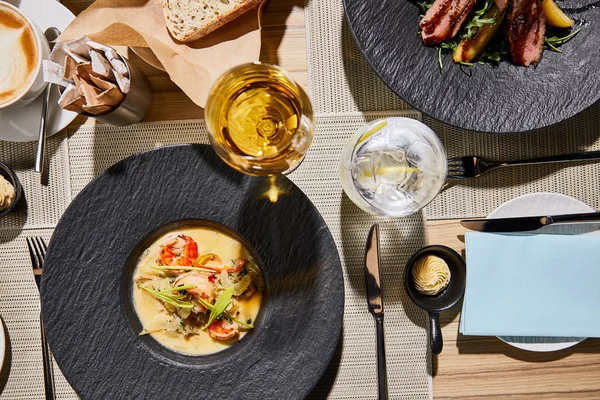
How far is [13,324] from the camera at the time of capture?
117cm

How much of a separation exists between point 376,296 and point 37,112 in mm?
862

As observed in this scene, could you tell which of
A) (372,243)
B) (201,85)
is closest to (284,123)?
(201,85)

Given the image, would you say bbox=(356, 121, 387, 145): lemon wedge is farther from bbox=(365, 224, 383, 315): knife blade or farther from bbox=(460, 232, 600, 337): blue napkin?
bbox=(460, 232, 600, 337): blue napkin

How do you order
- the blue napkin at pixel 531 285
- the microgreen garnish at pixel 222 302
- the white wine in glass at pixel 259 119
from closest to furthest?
the white wine in glass at pixel 259 119 → the microgreen garnish at pixel 222 302 → the blue napkin at pixel 531 285

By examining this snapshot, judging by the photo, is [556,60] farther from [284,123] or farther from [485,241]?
[284,123]

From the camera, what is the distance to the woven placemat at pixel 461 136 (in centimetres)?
116

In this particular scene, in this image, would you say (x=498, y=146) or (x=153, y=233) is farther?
(x=498, y=146)

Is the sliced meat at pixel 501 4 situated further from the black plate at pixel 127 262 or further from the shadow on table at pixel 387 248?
the black plate at pixel 127 262

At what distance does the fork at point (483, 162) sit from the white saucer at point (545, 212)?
0.26 feet

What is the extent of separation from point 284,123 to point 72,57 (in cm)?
43

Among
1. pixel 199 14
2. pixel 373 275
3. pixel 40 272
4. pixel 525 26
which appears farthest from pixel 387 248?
pixel 40 272

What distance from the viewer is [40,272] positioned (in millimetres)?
1125

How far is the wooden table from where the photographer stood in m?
1.17

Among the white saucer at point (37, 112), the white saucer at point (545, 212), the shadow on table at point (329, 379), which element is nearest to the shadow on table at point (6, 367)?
the white saucer at point (37, 112)
